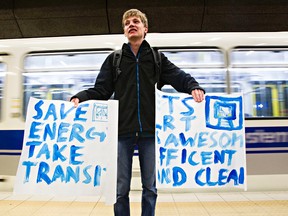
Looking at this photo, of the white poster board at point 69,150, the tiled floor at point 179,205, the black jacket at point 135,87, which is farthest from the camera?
the tiled floor at point 179,205

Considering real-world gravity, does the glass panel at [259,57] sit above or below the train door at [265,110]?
above

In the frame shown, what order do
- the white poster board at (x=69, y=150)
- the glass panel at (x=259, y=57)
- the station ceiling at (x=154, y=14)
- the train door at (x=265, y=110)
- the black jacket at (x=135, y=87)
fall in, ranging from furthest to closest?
the station ceiling at (x=154, y=14) < the glass panel at (x=259, y=57) < the train door at (x=265, y=110) < the black jacket at (x=135, y=87) < the white poster board at (x=69, y=150)

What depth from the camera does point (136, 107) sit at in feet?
5.48

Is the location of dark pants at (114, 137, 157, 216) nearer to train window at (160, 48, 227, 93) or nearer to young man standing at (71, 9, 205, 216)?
young man standing at (71, 9, 205, 216)

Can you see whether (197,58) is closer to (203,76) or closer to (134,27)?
(203,76)

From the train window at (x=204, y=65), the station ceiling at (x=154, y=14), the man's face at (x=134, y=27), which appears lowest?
the man's face at (x=134, y=27)

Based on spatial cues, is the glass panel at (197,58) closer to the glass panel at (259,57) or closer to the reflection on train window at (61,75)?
the glass panel at (259,57)

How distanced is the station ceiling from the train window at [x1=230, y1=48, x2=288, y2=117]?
11.1 ft

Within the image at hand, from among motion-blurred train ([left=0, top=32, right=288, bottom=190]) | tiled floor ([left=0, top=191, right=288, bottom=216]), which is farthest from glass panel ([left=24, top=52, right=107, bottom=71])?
tiled floor ([left=0, top=191, right=288, bottom=216])

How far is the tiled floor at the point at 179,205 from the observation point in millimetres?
3029

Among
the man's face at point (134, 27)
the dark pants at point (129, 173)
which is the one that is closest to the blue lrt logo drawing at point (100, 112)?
the dark pants at point (129, 173)

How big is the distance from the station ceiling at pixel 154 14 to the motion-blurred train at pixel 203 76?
124 inches

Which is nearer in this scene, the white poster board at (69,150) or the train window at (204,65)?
the white poster board at (69,150)

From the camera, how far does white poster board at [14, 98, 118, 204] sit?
155 centimetres
